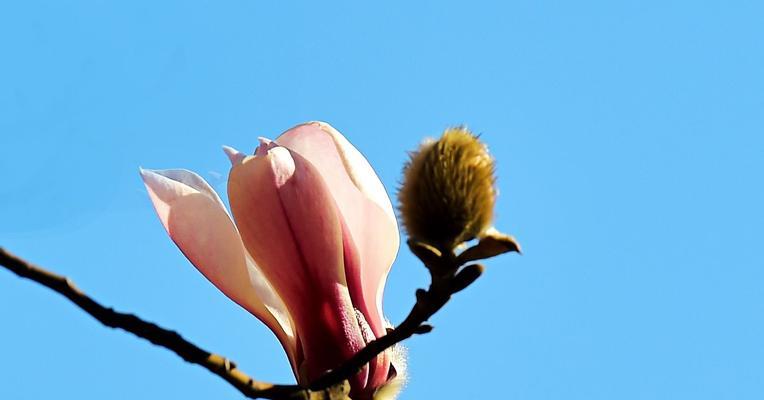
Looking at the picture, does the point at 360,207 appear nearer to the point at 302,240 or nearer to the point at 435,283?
the point at 302,240

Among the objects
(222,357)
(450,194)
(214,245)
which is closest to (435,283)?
(450,194)

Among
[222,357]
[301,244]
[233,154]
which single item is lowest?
[222,357]

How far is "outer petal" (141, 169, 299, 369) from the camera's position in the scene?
51.6 inches

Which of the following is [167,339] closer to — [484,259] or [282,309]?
[484,259]

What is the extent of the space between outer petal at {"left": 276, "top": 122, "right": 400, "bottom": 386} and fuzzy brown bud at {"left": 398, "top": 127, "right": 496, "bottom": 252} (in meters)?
0.34

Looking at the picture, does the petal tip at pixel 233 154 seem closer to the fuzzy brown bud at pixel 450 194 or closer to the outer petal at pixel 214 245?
the outer petal at pixel 214 245

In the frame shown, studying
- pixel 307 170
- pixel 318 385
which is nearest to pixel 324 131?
pixel 307 170

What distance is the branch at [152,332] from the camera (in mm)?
903

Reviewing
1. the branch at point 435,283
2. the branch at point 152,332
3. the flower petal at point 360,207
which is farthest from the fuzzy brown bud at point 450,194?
the flower petal at point 360,207

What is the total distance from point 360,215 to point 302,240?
0.32 ft

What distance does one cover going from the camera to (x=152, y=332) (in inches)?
38.1

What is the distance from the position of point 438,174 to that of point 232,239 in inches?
17.1

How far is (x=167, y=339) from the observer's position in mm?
968

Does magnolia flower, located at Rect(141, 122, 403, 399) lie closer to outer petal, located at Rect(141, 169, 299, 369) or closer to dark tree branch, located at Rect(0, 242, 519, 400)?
outer petal, located at Rect(141, 169, 299, 369)
